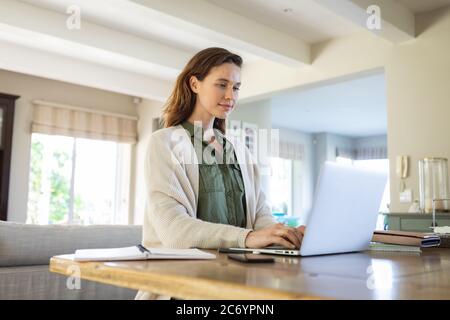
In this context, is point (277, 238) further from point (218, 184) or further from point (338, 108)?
point (338, 108)

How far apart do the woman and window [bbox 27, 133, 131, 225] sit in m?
5.06

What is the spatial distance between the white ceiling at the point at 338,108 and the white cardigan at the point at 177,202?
13.0 ft

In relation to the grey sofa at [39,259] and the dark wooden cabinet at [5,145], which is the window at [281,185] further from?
the grey sofa at [39,259]

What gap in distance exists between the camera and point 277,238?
0.95m

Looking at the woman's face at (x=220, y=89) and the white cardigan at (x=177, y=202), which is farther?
the woman's face at (x=220, y=89)

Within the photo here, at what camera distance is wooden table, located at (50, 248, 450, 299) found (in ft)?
1.70

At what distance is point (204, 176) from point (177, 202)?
0.18 metres

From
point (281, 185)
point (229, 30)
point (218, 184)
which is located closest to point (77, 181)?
point (229, 30)

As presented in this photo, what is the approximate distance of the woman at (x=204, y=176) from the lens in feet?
3.43

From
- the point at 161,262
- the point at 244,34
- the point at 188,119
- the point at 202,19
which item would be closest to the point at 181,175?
the point at 188,119

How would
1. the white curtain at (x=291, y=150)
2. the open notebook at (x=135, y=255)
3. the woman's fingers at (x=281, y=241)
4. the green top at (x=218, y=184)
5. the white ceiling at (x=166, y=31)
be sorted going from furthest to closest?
the white curtain at (x=291, y=150) → the white ceiling at (x=166, y=31) → the green top at (x=218, y=184) → the woman's fingers at (x=281, y=241) → the open notebook at (x=135, y=255)

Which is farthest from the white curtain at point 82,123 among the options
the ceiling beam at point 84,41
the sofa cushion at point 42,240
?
the sofa cushion at point 42,240

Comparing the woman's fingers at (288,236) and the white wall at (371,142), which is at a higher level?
the white wall at (371,142)
